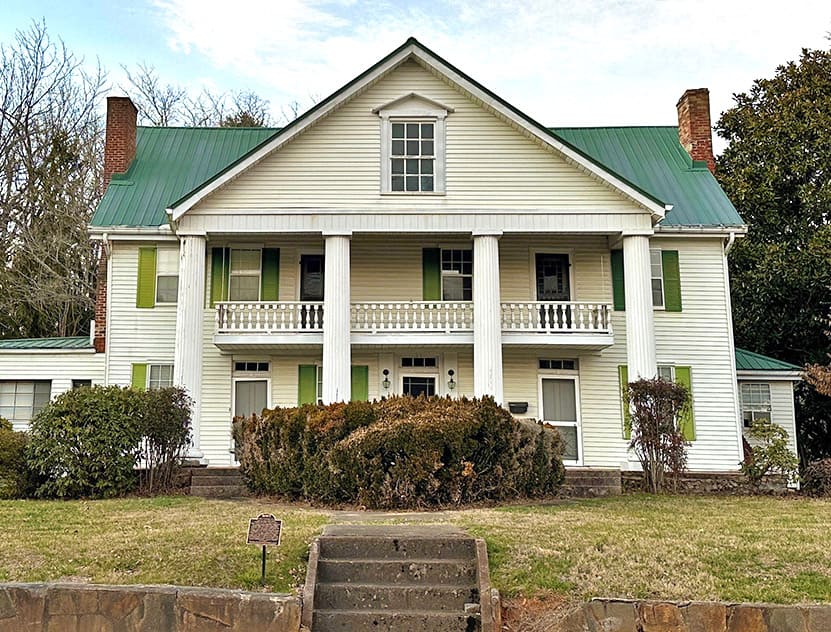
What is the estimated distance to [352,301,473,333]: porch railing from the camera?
1948 centimetres

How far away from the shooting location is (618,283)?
20.6 metres

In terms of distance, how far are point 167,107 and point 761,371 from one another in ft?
96.7

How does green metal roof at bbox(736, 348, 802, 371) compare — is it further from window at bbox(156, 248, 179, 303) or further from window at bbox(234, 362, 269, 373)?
window at bbox(156, 248, 179, 303)

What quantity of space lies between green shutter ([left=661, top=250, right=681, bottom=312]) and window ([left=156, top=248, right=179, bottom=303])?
11643 millimetres

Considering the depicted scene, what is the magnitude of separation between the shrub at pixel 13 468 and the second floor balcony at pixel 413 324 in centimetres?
542

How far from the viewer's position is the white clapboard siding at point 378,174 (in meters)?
19.2

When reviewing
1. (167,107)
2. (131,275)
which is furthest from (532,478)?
(167,107)

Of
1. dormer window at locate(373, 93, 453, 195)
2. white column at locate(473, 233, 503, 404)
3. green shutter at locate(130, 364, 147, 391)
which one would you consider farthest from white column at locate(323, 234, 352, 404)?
green shutter at locate(130, 364, 147, 391)

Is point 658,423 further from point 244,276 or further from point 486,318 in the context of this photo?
point 244,276

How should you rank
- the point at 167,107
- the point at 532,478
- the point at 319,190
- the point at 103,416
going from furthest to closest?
the point at 167,107 → the point at 319,190 → the point at 103,416 → the point at 532,478

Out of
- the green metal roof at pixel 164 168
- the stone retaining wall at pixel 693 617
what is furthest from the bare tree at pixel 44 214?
the stone retaining wall at pixel 693 617

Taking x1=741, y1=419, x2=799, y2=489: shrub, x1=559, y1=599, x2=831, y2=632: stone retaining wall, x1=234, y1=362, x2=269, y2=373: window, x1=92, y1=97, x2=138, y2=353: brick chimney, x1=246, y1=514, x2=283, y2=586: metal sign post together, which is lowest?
x1=559, y1=599, x2=831, y2=632: stone retaining wall

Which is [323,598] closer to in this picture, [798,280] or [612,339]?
[612,339]

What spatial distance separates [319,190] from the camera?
19.2 metres
